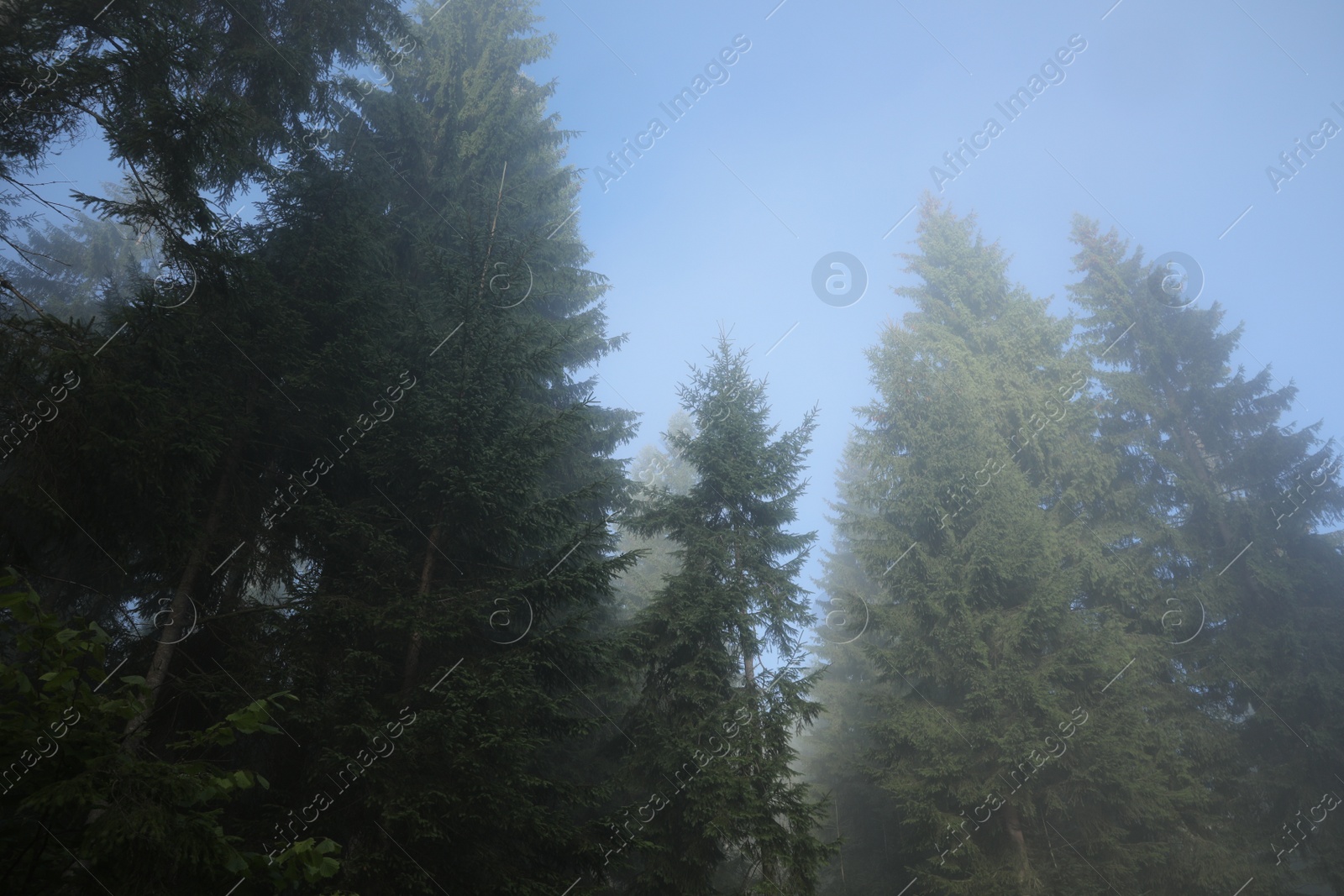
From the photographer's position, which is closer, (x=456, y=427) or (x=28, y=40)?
(x=28, y=40)

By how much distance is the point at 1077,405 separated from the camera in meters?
17.8

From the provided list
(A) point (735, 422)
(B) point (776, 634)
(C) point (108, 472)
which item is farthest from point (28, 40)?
(B) point (776, 634)

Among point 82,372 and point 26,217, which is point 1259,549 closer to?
point 82,372

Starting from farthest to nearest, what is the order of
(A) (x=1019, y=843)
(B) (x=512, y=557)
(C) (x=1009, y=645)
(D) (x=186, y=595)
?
(C) (x=1009, y=645), (A) (x=1019, y=843), (B) (x=512, y=557), (D) (x=186, y=595)

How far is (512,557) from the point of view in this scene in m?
9.12

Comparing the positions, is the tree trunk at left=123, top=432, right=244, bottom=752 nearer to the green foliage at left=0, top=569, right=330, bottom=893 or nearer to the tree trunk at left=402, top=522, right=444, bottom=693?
the tree trunk at left=402, top=522, right=444, bottom=693

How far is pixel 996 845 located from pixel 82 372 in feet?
53.7

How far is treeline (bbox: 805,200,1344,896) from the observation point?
1288 cm

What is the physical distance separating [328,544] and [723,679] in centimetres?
633

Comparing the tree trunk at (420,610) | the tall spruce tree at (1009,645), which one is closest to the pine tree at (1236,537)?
the tall spruce tree at (1009,645)

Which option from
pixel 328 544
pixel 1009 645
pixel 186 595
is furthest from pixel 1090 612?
pixel 186 595

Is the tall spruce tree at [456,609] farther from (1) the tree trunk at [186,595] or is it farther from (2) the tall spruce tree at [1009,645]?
(2) the tall spruce tree at [1009,645]

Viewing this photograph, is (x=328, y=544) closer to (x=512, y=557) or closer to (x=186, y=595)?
(x=186, y=595)

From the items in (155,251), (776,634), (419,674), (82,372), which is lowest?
(419,674)
